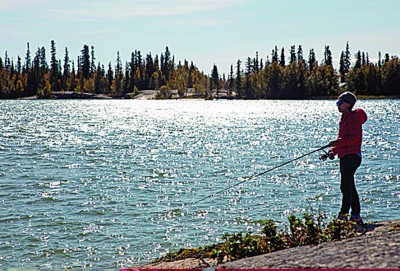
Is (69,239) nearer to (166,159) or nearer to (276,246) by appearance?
(276,246)

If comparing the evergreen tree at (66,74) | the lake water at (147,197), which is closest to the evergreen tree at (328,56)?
the evergreen tree at (66,74)

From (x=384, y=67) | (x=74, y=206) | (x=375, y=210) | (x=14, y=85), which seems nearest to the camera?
(x=375, y=210)

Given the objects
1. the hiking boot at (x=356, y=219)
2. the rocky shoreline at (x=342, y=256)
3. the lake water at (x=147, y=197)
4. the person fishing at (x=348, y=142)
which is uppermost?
the person fishing at (x=348, y=142)

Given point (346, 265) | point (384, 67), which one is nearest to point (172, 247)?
point (346, 265)

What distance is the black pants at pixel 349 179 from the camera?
33.3ft

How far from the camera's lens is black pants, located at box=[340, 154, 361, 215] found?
10.2 m

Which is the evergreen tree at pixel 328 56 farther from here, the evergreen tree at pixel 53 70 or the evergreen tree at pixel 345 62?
the evergreen tree at pixel 53 70

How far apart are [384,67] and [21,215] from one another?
148004mm

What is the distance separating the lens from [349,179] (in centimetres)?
1021

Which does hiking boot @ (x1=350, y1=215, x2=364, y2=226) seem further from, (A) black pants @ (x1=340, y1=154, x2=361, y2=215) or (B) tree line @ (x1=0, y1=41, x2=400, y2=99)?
(B) tree line @ (x1=0, y1=41, x2=400, y2=99)

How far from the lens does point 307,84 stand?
6348 inches

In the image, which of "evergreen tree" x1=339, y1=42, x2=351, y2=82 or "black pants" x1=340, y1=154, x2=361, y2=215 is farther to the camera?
"evergreen tree" x1=339, y1=42, x2=351, y2=82

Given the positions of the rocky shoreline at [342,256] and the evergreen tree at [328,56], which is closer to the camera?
the rocky shoreline at [342,256]

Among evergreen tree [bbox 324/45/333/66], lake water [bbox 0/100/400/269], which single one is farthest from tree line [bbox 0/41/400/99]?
lake water [bbox 0/100/400/269]
